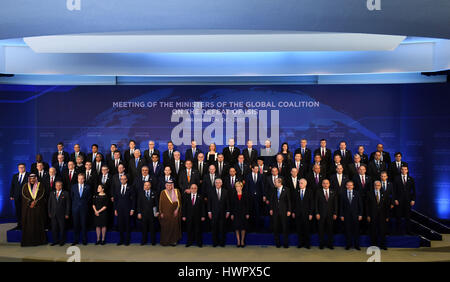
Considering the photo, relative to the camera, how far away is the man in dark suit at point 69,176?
834cm

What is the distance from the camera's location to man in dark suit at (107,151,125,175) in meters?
8.73

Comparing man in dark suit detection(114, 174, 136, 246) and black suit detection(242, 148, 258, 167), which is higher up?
black suit detection(242, 148, 258, 167)

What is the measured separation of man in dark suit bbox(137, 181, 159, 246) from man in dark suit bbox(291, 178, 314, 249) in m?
2.78

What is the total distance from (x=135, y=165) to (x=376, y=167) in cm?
532

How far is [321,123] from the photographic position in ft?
34.2

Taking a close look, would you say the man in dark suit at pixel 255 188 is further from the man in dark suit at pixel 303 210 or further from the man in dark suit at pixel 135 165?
the man in dark suit at pixel 135 165

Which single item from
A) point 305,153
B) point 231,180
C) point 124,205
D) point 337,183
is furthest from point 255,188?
point 124,205

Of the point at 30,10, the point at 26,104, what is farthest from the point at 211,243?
the point at 26,104

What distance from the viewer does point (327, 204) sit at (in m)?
7.59

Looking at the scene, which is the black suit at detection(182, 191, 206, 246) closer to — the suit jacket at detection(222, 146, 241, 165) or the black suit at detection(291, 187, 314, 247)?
the suit jacket at detection(222, 146, 241, 165)

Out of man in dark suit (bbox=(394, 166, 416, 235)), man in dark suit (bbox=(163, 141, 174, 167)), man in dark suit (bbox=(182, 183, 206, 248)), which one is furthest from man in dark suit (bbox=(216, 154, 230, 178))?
Result: man in dark suit (bbox=(394, 166, 416, 235))

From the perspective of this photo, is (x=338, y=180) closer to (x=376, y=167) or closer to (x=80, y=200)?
(x=376, y=167)

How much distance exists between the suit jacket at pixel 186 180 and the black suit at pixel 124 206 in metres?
0.97

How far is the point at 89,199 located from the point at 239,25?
4.95 m
